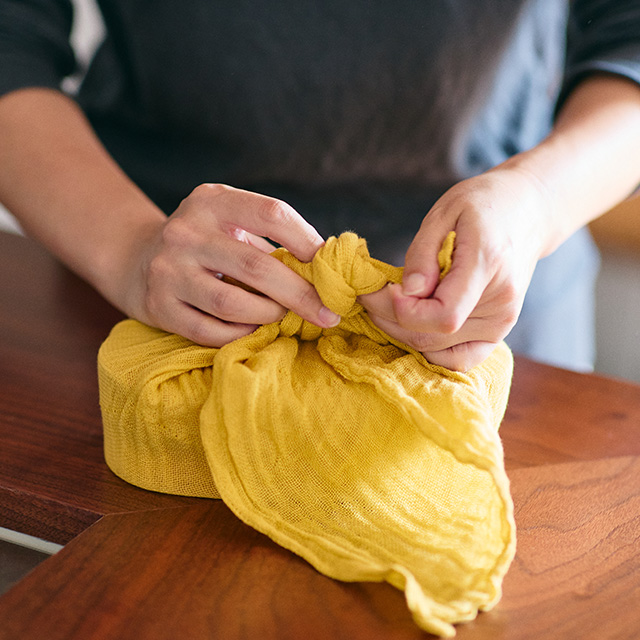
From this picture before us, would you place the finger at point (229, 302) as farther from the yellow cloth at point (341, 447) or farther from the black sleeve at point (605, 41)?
the black sleeve at point (605, 41)

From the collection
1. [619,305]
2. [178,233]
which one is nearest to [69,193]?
[178,233]

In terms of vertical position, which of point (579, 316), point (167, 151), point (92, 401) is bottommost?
point (579, 316)

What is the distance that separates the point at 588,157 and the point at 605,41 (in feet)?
0.69

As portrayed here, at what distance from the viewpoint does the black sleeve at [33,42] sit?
1.97ft

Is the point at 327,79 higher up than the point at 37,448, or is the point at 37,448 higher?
the point at 327,79

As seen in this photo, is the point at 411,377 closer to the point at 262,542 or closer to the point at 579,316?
the point at 262,542

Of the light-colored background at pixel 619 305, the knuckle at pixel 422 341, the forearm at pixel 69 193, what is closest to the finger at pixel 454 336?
the knuckle at pixel 422 341

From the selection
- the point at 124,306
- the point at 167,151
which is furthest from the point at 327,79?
the point at 124,306

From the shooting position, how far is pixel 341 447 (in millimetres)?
357

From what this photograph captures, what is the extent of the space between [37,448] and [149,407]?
10cm

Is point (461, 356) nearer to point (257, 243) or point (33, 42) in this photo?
point (257, 243)

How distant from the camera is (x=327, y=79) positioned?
Result: 650 millimetres

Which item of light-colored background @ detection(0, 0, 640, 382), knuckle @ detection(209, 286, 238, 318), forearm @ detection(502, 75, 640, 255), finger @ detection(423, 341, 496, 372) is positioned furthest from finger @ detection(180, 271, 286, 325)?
light-colored background @ detection(0, 0, 640, 382)

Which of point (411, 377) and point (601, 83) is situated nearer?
A: point (411, 377)
